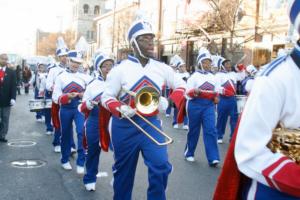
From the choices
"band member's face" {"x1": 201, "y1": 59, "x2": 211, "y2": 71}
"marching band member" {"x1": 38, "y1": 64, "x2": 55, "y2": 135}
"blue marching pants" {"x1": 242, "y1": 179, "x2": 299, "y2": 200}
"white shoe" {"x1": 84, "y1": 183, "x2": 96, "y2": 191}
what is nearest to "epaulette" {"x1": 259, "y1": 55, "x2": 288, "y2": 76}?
"blue marching pants" {"x1": 242, "y1": 179, "x2": 299, "y2": 200}

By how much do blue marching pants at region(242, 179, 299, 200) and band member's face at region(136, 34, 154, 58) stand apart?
2790 mm

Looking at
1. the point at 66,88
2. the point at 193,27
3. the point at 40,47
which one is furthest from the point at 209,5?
the point at 40,47

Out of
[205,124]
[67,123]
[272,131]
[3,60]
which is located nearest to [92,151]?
[67,123]

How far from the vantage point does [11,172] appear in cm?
760

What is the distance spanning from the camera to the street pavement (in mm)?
6301

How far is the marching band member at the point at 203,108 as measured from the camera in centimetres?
832

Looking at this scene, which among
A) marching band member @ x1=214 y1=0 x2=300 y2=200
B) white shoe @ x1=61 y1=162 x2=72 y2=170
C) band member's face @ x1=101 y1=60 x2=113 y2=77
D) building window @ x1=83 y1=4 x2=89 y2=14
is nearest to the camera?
marching band member @ x1=214 y1=0 x2=300 y2=200

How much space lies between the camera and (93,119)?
6.57 metres

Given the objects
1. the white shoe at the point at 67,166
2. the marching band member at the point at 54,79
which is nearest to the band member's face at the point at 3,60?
the marching band member at the point at 54,79

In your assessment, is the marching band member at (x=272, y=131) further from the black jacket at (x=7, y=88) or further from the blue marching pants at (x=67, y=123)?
the black jacket at (x=7, y=88)

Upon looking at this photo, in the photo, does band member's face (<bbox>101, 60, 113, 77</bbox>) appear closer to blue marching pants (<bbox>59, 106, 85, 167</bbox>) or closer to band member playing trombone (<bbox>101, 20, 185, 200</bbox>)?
blue marching pants (<bbox>59, 106, 85, 167</bbox>)

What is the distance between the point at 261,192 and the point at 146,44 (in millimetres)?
2991

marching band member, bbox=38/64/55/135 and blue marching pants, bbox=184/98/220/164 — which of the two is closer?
blue marching pants, bbox=184/98/220/164

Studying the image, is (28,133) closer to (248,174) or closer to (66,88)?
(66,88)
